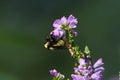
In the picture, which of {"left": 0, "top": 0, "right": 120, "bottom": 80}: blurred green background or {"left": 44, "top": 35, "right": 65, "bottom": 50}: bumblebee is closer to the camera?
{"left": 44, "top": 35, "right": 65, "bottom": 50}: bumblebee

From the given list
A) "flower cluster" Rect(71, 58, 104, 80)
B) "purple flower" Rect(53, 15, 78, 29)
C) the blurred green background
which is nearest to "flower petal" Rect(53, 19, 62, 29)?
"purple flower" Rect(53, 15, 78, 29)

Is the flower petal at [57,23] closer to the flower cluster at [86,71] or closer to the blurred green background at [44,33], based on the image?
the flower cluster at [86,71]

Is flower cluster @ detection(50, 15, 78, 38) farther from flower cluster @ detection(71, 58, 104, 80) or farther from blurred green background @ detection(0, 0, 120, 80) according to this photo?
blurred green background @ detection(0, 0, 120, 80)

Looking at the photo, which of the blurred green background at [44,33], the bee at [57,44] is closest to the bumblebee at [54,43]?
the bee at [57,44]

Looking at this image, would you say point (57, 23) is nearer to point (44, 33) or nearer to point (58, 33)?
point (58, 33)

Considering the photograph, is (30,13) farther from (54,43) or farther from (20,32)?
(54,43)

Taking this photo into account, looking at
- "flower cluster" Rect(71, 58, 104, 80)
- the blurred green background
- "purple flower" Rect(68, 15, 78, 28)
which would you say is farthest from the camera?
the blurred green background

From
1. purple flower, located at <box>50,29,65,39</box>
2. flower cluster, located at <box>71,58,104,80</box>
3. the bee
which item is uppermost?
purple flower, located at <box>50,29,65,39</box>
